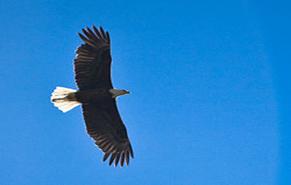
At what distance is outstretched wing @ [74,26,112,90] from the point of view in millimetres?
17344

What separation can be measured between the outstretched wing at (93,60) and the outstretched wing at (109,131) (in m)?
0.73

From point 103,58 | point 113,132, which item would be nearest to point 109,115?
point 113,132

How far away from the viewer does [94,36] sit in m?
17.4

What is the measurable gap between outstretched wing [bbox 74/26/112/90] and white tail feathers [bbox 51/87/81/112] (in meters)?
0.35

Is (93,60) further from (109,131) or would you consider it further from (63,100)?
(109,131)

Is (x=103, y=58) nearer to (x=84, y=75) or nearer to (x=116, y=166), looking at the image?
(x=84, y=75)

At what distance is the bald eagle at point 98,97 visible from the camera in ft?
57.1

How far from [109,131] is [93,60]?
214cm

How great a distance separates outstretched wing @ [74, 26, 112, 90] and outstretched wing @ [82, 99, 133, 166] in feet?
2.39

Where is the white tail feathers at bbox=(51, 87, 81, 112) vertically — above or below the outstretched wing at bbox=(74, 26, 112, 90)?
below

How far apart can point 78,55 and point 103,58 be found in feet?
2.05

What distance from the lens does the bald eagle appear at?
57.1 ft

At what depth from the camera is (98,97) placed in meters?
18.0

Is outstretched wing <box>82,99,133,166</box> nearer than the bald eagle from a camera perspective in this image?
No
